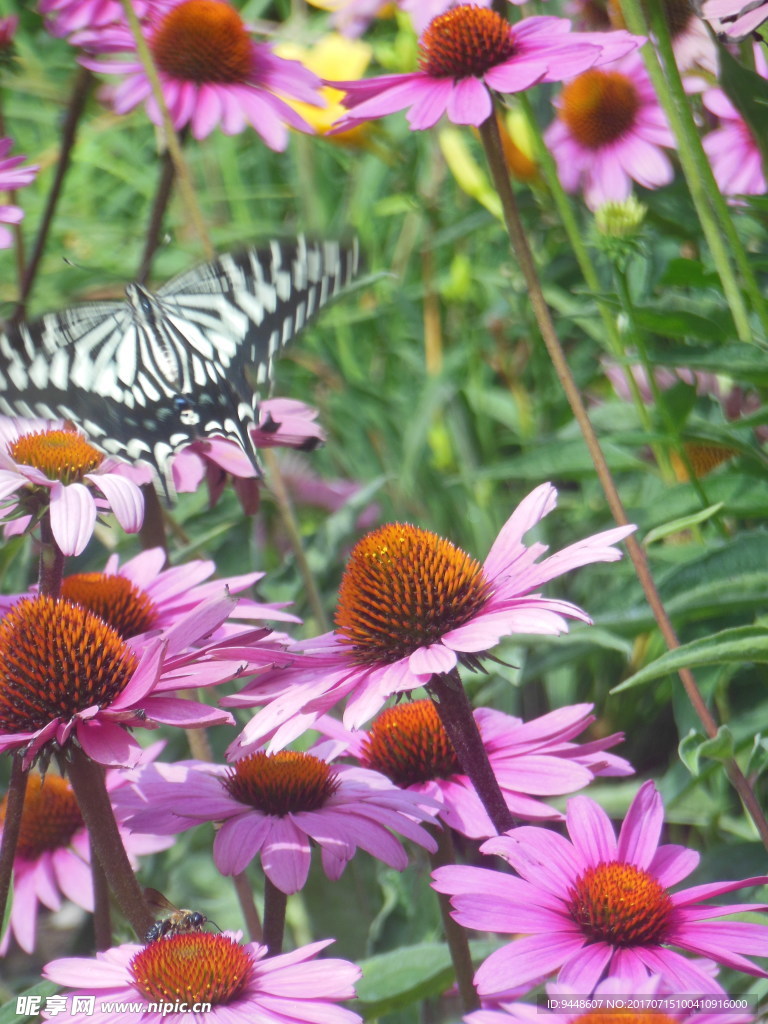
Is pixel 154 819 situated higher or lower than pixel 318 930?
higher

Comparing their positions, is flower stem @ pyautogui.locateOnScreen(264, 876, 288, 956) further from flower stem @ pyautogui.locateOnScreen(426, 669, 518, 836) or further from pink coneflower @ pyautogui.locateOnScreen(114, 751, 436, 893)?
flower stem @ pyautogui.locateOnScreen(426, 669, 518, 836)

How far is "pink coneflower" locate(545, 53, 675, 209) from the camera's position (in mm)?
1928

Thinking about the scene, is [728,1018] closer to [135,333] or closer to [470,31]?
[470,31]

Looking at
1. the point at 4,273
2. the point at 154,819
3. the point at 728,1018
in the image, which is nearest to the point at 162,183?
the point at 154,819

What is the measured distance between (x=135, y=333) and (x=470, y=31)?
0.55 m

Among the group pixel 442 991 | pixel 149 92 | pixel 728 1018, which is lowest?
pixel 442 991

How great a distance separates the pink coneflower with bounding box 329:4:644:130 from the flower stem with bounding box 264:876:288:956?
0.73 meters

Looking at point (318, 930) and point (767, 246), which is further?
point (767, 246)

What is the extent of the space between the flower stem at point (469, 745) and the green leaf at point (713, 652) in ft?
0.36

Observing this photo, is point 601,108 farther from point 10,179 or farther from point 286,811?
point 286,811

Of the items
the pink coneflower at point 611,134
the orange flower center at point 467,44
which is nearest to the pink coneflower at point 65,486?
the orange flower center at point 467,44

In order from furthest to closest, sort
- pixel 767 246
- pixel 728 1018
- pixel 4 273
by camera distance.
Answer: pixel 4 273
pixel 767 246
pixel 728 1018

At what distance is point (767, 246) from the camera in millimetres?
2139

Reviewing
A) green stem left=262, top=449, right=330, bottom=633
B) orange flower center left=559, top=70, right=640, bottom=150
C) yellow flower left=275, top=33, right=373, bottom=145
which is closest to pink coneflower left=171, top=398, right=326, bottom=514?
green stem left=262, top=449, right=330, bottom=633
